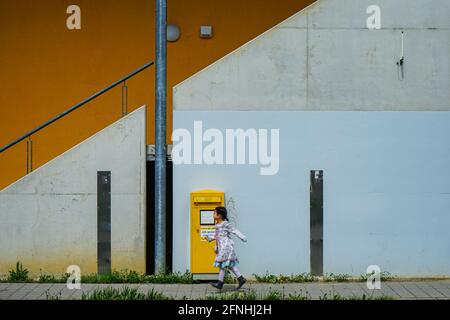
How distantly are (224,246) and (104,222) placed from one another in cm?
229

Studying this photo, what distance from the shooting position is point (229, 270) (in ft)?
45.1

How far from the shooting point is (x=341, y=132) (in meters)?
14.0

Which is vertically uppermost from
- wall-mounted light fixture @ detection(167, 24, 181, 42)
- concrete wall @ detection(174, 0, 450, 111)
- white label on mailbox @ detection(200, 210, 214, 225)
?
wall-mounted light fixture @ detection(167, 24, 181, 42)

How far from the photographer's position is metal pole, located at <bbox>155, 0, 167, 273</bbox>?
13.8 m

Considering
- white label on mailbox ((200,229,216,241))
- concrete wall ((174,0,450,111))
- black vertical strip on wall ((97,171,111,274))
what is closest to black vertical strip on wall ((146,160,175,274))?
black vertical strip on wall ((97,171,111,274))

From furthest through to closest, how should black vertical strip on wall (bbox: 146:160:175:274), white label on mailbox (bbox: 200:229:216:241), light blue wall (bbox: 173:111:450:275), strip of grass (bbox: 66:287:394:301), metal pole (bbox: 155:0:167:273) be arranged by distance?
black vertical strip on wall (bbox: 146:160:175:274), light blue wall (bbox: 173:111:450:275), metal pole (bbox: 155:0:167:273), white label on mailbox (bbox: 200:229:216:241), strip of grass (bbox: 66:287:394:301)

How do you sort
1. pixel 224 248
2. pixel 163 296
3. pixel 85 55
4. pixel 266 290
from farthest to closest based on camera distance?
pixel 85 55 < pixel 266 290 < pixel 224 248 < pixel 163 296

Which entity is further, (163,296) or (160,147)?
(160,147)

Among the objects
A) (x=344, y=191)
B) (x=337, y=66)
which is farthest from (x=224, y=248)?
(x=337, y=66)

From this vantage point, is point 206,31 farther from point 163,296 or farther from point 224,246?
point 163,296

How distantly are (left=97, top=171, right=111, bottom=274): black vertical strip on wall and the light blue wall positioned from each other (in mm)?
1076

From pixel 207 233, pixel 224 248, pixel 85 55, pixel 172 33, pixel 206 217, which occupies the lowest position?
pixel 224 248

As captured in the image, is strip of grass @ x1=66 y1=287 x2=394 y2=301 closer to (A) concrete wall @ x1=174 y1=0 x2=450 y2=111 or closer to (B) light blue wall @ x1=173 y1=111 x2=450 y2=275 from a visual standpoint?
(B) light blue wall @ x1=173 y1=111 x2=450 y2=275

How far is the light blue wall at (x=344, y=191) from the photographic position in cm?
1388
